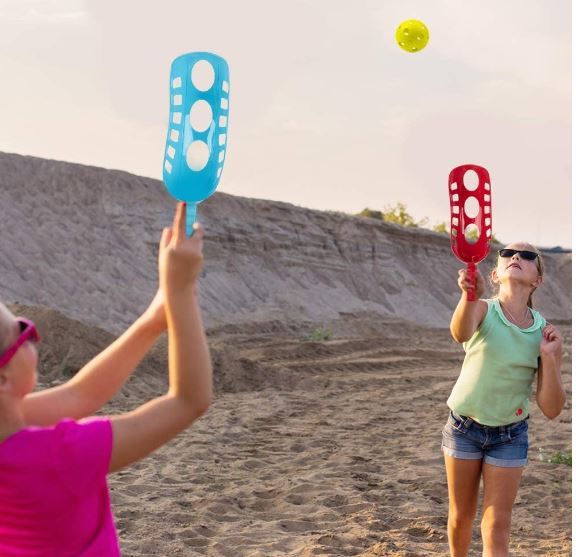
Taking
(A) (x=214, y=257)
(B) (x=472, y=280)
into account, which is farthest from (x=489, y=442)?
(A) (x=214, y=257)

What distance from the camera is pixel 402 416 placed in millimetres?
9102

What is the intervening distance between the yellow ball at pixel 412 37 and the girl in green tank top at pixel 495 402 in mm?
2332

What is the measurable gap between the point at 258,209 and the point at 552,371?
2397 cm

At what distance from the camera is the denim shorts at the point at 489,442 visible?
339cm

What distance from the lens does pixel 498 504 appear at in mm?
3377

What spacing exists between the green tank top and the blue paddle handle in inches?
84.1

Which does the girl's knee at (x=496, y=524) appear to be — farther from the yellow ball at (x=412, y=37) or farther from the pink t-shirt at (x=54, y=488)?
the yellow ball at (x=412, y=37)

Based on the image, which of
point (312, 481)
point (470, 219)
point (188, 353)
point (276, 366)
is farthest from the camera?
point (276, 366)

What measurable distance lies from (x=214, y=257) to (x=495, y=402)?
21850mm

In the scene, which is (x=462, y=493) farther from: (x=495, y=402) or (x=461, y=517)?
(x=495, y=402)

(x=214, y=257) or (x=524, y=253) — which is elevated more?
(x=214, y=257)

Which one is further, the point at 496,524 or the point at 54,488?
the point at 496,524

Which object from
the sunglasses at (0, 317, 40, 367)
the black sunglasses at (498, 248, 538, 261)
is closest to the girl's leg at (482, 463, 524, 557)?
the black sunglasses at (498, 248, 538, 261)

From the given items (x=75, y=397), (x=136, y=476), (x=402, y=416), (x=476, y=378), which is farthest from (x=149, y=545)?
(x=402, y=416)
